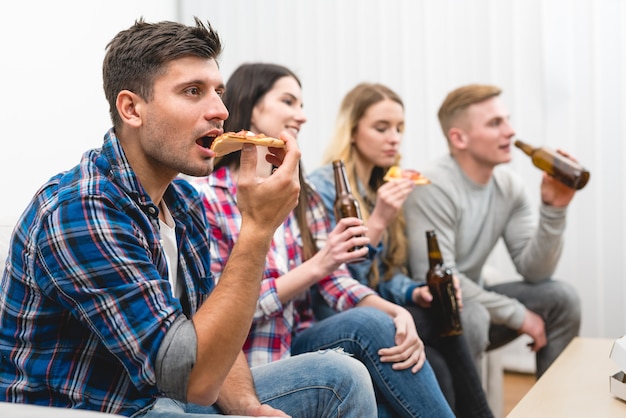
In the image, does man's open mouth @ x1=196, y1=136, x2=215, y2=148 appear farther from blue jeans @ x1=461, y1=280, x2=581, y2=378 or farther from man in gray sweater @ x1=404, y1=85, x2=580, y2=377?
blue jeans @ x1=461, y1=280, x2=581, y2=378

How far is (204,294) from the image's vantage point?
4.80 feet

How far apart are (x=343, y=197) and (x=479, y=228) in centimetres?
79

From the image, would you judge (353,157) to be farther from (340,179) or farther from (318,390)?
(318,390)

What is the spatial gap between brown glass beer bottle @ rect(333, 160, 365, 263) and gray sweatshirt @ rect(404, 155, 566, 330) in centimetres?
48

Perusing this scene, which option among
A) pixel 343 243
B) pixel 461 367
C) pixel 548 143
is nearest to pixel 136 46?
pixel 343 243

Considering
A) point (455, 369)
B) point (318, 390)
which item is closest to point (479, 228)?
point (455, 369)

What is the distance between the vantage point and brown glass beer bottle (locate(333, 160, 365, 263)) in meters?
2.14

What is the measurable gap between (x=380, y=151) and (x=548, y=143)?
1.19 m

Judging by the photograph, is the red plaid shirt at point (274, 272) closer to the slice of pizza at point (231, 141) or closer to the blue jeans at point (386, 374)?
the blue jeans at point (386, 374)

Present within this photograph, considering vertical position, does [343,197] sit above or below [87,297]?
below

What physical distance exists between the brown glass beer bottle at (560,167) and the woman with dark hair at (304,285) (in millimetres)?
980

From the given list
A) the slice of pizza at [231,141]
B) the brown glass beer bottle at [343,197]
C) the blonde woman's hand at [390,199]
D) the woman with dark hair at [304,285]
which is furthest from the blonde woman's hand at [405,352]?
the slice of pizza at [231,141]

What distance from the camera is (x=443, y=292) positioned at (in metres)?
2.22

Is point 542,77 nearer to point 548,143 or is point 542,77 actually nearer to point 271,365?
point 548,143
